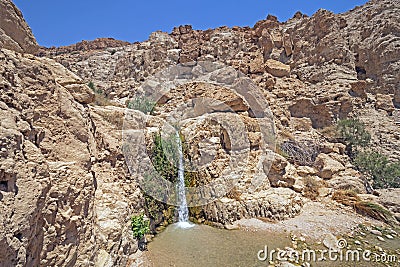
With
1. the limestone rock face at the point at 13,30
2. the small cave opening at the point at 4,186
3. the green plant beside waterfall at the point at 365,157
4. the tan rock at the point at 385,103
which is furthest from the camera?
the tan rock at the point at 385,103

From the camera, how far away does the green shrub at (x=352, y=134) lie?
13391 millimetres

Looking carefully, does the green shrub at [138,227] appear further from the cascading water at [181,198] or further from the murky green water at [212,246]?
the cascading water at [181,198]

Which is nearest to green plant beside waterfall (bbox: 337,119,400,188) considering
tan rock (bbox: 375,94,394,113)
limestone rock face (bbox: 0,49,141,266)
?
tan rock (bbox: 375,94,394,113)

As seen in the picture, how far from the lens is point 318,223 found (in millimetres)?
7352

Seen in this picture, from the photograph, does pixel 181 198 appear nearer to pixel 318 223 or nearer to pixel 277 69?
pixel 318 223

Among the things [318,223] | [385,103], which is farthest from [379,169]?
[318,223]

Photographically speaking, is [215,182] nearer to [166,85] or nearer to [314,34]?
[166,85]

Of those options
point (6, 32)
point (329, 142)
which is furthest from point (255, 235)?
point (329, 142)

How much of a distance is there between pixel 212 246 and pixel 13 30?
20.1 ft

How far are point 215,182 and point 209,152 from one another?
1248mm

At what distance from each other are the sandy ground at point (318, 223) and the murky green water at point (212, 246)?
523 millimetres

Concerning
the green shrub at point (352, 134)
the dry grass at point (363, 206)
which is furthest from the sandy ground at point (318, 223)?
the green shrub at point (352, 134)

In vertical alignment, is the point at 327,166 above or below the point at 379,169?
above

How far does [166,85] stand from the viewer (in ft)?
60.5
